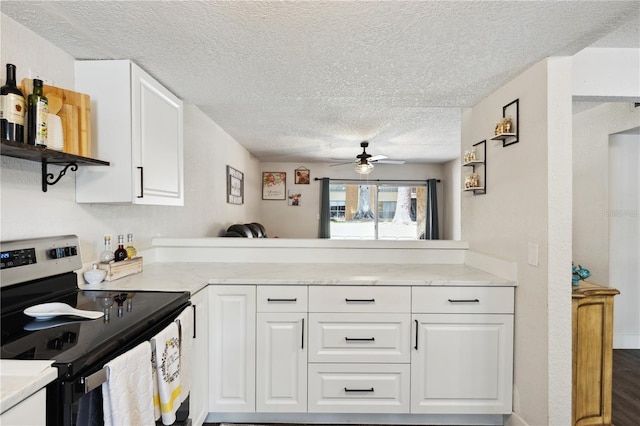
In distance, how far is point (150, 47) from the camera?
5.65 feet

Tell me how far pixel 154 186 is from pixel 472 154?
2.11m

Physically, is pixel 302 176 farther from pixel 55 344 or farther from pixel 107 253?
pixel 55 344

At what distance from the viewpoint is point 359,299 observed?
204 centimetres

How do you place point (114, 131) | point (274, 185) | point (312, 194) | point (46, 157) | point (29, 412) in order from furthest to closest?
1. point (312, 194)
2. point (274, 185)
3. point (114, 131)
4. point (46, 157)
5. point (29, 412)

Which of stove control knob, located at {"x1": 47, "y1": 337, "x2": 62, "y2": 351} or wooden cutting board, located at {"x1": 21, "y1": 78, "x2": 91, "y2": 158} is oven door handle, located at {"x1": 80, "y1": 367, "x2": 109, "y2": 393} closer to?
stove control knob, located at {"x1": 47, "y1": 337, "x2": 62, "y2": 351}

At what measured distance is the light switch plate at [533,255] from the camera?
1.84 m

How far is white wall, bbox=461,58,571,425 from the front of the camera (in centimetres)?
175

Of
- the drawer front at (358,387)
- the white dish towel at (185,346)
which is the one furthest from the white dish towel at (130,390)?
the drawer front at (358,387)

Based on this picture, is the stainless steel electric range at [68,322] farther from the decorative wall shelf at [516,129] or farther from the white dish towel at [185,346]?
the decorative wall shelf at [516,129]

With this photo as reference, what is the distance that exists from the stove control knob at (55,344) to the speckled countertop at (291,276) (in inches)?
26.5

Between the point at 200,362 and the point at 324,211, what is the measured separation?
5356 millimetres

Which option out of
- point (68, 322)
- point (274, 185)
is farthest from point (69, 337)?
point (274, 185)

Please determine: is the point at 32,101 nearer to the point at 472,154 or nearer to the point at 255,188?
the point at 472,154

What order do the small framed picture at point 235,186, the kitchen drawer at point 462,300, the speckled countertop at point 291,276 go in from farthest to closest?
the small framed picture at point 235,186 < the kitchen drawer at point 462,300 < the speckled countertop at point 291,276
